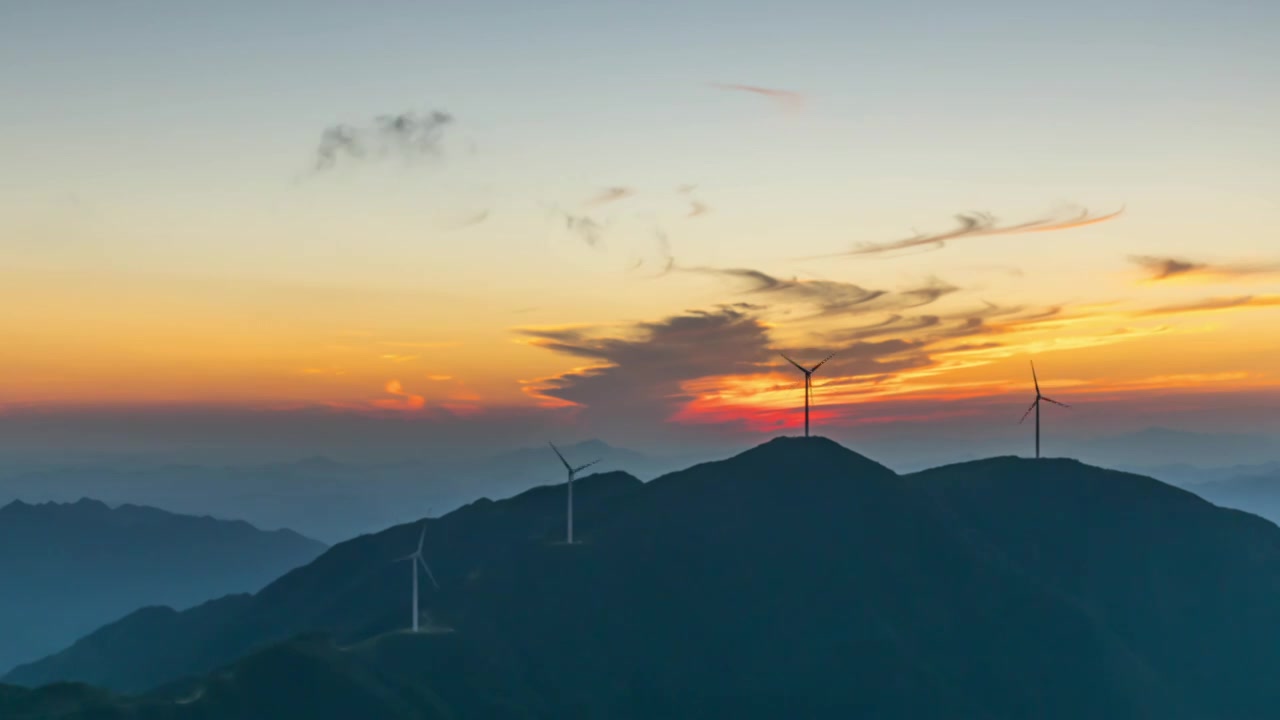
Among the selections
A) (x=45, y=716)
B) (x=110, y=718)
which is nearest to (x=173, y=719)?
(x=110, y=718)

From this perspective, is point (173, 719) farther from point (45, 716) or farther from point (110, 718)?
point (45, 716)
